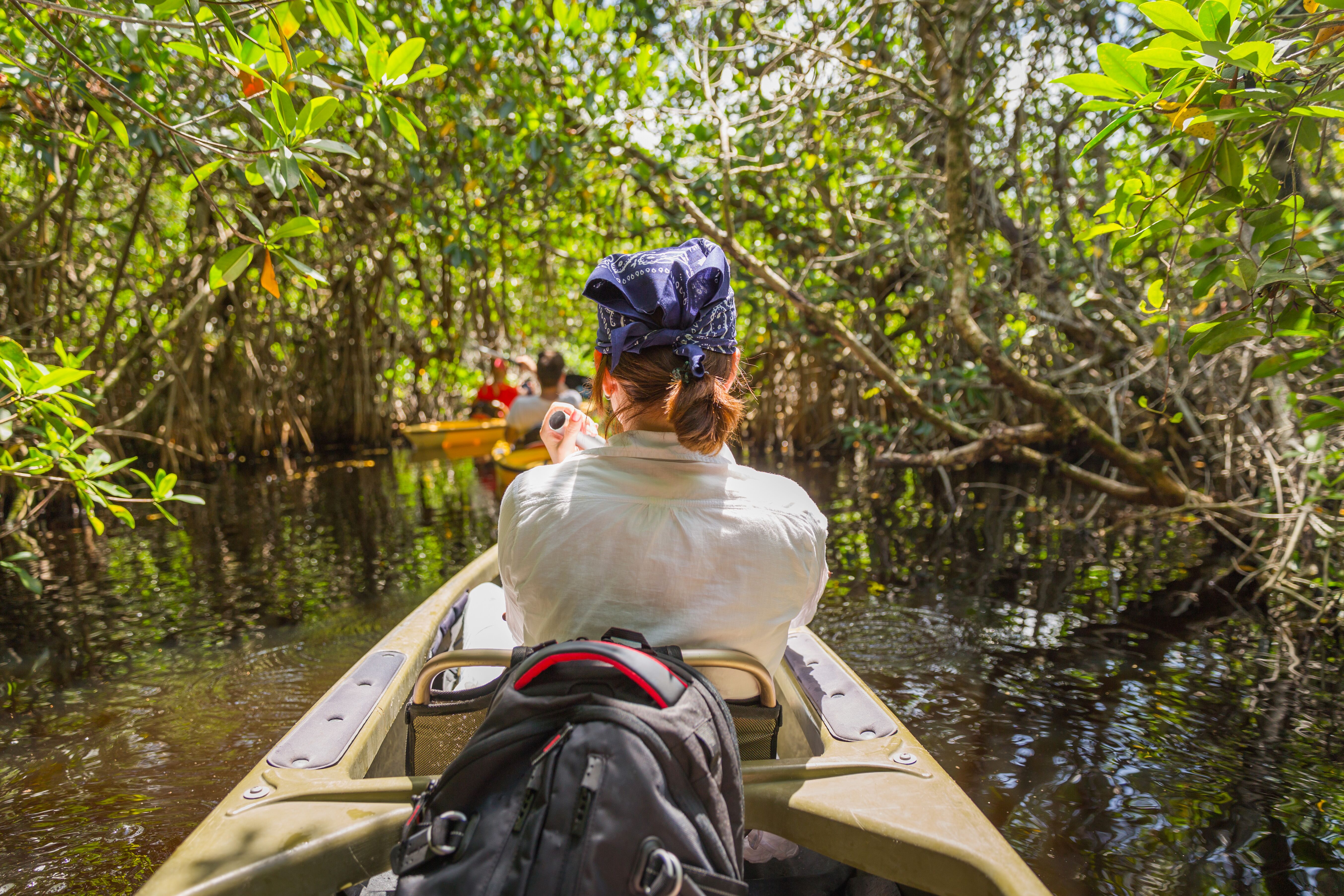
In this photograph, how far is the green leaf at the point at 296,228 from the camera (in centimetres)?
186

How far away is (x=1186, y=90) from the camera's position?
177cm

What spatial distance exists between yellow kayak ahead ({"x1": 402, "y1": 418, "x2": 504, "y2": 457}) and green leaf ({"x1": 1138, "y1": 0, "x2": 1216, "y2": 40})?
327 inches

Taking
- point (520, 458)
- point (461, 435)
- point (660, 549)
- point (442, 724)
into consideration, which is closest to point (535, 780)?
point (660, 549)

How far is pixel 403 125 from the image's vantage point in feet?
7.02

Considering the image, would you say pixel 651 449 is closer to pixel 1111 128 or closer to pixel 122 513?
pixel 1111 128

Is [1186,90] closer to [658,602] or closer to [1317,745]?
[658,602]

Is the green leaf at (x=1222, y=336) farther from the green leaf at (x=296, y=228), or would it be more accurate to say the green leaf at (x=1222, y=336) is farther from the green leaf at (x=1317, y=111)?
the green leaf at (x=296, y=228)

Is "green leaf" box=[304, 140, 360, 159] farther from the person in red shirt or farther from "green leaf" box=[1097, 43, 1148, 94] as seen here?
the person in red shirt

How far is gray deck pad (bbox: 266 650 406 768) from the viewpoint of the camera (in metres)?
1.44

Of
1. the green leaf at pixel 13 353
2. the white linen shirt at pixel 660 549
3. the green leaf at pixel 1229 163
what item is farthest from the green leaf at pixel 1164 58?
the green leaf at pixel 13 353

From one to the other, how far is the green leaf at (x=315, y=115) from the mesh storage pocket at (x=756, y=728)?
1.50 meters

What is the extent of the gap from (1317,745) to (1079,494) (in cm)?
434

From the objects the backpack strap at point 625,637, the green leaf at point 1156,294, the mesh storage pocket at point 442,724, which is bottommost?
the mesh storage pocket at point 442,724

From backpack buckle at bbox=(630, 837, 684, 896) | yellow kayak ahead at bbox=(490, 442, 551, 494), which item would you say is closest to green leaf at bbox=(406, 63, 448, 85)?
backpack buckle at bbox=(630, 837, 684, 896)
